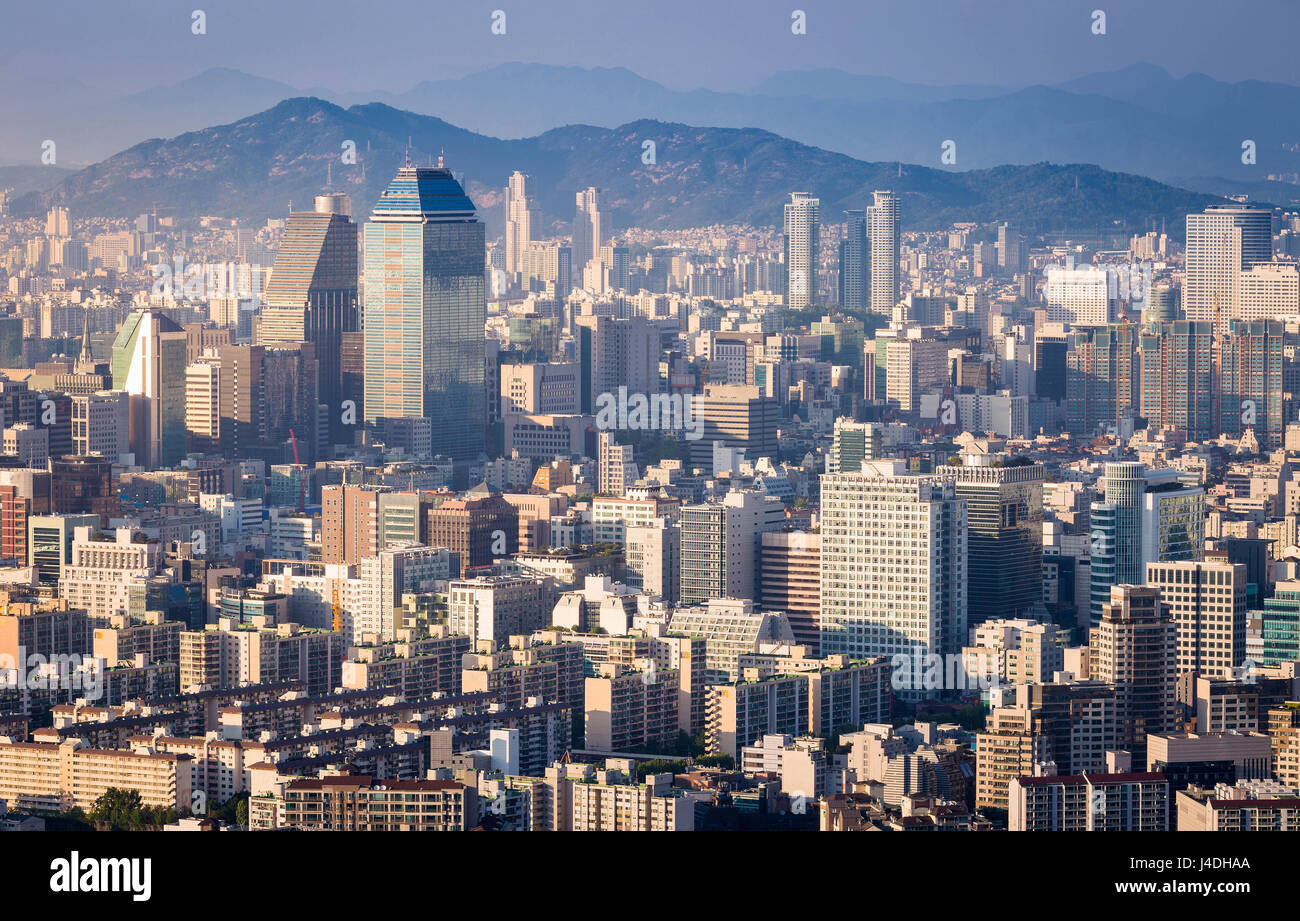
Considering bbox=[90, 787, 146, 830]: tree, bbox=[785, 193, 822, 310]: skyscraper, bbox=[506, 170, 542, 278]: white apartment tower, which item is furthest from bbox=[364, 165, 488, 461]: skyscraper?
bbox=[90, 787, 146, 830]: tree

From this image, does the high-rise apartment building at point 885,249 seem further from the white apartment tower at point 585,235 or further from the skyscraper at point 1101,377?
the skyscraper at point 1101,377

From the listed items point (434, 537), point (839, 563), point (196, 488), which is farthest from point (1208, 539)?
point (196, 488)

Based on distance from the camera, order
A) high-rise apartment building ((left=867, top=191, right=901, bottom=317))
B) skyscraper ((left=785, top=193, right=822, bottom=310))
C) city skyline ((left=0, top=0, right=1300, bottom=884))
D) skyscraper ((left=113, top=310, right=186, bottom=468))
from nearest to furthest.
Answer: city skyline ((left=0, top=0, right=1300, bottom=884)), skyscraper ((left=113, top=310, right=186, bottom=468)), high-rise apartment building ((left=867, top=191, right=901, bottom=317)), skyscraper ((left=785, top=193, right=822, bottom=310))

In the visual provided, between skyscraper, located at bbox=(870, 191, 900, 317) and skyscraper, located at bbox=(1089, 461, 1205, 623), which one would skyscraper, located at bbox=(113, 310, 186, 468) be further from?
skyscraper, located at bbox=(870, 191, 900, 317)

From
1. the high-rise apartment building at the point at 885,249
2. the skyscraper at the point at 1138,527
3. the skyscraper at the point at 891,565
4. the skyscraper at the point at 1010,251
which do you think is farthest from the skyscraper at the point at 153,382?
the skyscraper at the point at 1010,251

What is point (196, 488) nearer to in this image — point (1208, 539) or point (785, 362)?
point (1208, 539)
